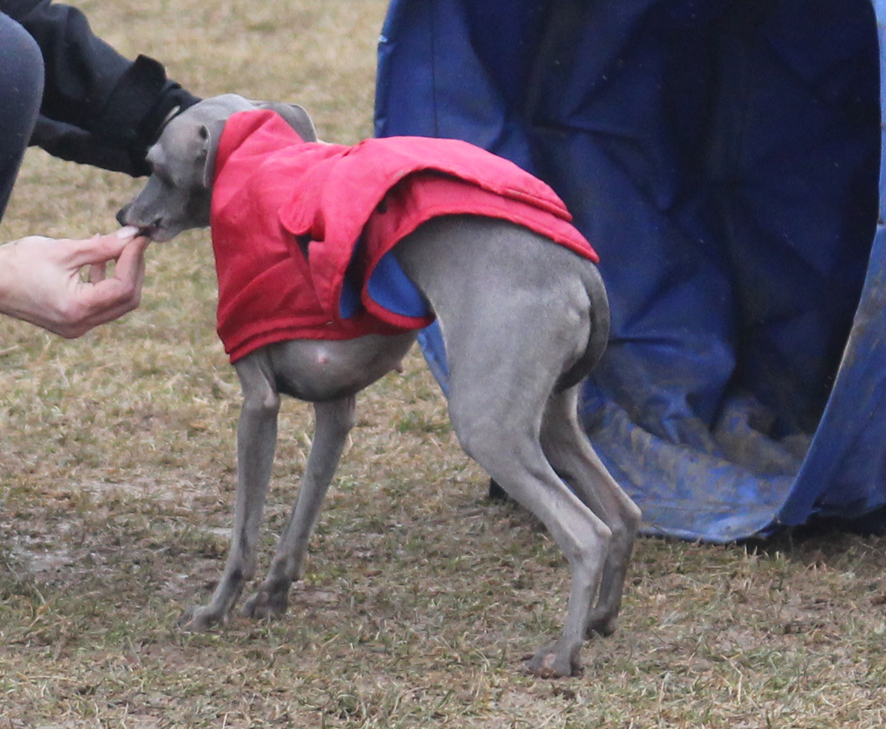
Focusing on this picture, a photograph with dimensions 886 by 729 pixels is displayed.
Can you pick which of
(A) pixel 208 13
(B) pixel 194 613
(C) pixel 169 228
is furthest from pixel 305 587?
(A) pixel 208 13

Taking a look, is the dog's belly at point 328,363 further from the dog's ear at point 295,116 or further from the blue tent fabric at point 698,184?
the blue tent fabric at point 698,184

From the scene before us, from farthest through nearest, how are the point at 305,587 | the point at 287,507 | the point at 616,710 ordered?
the point at 287,507
the point at 305,587
the point at 616,710

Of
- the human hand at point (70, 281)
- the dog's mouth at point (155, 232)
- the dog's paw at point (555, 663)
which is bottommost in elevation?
the dog's paw at point (555, 663)

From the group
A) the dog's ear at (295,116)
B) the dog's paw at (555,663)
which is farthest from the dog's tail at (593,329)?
the dog's ear at (295,116)

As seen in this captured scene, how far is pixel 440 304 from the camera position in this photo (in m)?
2.62

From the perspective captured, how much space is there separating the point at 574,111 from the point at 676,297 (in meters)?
0.65

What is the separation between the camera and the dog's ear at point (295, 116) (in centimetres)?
298

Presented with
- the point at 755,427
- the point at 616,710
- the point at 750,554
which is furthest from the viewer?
the point at 755,427

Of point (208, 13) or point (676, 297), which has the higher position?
point (676, 297)

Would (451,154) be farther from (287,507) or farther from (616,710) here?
(287,507)

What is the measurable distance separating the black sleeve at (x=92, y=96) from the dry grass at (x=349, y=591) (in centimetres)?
96

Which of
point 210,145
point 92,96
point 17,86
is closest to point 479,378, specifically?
point 210,145

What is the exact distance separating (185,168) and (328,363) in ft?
1.70

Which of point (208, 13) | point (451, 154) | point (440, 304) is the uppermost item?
point (451, 154)
